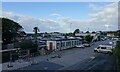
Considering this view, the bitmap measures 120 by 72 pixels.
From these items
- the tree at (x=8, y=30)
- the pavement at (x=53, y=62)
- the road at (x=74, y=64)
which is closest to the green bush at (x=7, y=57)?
the pavement at (x=53, y=62)

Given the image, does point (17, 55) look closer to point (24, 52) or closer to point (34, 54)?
point (24, 52)

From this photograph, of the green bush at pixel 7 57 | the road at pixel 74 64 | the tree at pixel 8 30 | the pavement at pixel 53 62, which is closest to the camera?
the road at pixel 74 64

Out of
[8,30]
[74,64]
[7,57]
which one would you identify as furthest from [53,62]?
[8,30]

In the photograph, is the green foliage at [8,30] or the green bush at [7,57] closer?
the green bush at [7,57]

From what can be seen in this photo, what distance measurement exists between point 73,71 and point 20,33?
37885 mm

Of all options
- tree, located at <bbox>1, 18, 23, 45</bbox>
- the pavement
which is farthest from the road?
tree, located at <bbox>1, 18, 23, 45</bbox>

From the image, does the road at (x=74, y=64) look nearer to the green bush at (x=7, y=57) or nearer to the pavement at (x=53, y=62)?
the pavement at (x=53, y=62)

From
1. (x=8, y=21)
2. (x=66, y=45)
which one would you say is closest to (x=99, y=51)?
(x=66, y=45)

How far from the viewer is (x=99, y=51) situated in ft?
153

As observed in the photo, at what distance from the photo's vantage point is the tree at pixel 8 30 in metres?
47.7

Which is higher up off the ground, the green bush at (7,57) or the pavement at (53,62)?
the green bush at (7,57)

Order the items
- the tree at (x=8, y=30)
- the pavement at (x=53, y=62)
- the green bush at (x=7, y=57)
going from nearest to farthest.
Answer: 1. the pavement at (x=53, y=62)
2. the green bush at (x=7, y=57)
3. the tree at (x=8, y=30)

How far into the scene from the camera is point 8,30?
162 ft

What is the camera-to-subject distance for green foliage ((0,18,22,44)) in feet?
156
